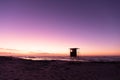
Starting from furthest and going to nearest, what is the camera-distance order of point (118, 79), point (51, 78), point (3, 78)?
point (118, 79) < point (51, 78) < point (3, 78)

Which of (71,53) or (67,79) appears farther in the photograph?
(71,53)

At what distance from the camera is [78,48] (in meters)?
40.9

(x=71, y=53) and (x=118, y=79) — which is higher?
(x=71, y=53)

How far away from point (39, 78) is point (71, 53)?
26.4 m

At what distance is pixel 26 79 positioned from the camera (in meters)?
14.5

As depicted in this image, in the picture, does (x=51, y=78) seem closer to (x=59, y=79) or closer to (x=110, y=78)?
(x=59, y=79)

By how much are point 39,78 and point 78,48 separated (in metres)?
26.4

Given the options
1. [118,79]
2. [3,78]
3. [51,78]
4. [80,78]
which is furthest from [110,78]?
[3,78]

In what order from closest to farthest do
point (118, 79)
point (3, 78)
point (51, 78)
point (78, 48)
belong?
point (3, 78) < point (51, 78) < point (118, 79) < point (78, 48)

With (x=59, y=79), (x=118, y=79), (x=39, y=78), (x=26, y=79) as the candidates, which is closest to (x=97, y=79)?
(x=118, y=79)

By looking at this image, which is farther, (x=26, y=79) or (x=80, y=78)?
(x=80, y=78)

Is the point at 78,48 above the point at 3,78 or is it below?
above

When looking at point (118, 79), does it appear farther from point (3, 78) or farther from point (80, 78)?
point (3, 78)

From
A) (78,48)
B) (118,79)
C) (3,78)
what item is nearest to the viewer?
(3,78)
